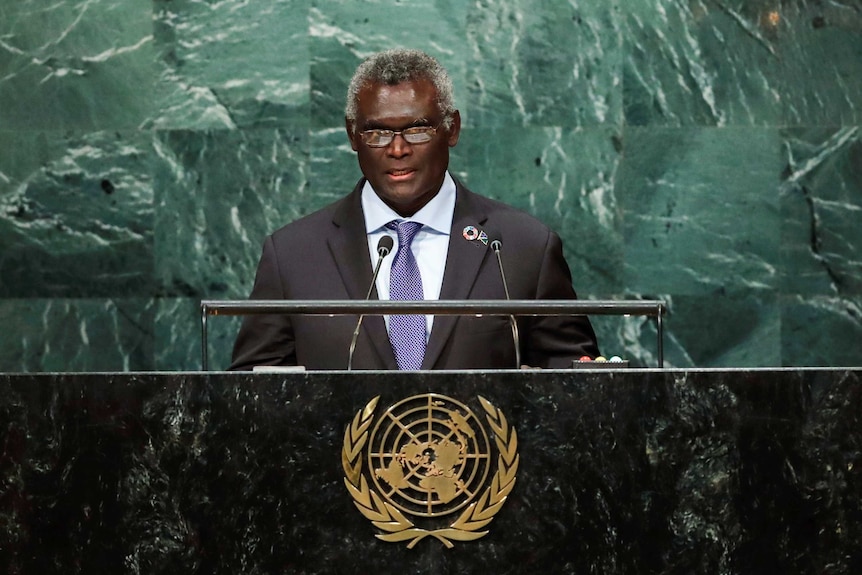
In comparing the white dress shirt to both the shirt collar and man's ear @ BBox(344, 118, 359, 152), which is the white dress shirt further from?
man's ear @ BBox(344, 118, 359, 152)

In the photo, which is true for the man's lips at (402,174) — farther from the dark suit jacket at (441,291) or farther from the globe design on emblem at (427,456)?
the globe design on emblem at (427,456)

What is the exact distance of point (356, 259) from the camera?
4383 mm

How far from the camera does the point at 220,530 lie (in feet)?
9.95

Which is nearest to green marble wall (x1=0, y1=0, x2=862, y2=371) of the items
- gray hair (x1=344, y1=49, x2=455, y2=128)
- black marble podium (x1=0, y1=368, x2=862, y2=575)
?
gray hair (x1=344, y1=49, x2=455, y2=128)

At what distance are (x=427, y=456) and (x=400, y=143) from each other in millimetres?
1540

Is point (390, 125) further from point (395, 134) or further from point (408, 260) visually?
point (408, 260)

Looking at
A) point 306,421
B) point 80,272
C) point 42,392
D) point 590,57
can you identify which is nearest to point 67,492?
point 42,392

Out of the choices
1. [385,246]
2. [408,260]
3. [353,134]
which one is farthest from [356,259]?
[385,246]

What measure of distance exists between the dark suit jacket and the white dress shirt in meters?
0.02

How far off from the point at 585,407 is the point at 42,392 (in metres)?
1.09

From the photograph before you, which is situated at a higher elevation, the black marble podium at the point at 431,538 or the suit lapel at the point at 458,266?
the black marble podium at the point at 431,538

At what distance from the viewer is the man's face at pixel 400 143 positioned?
437 cm

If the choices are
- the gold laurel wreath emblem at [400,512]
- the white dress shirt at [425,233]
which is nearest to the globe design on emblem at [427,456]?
the gold laurel wreath emblem at [400,512]

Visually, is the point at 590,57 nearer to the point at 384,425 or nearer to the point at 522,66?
the point at 522,66
